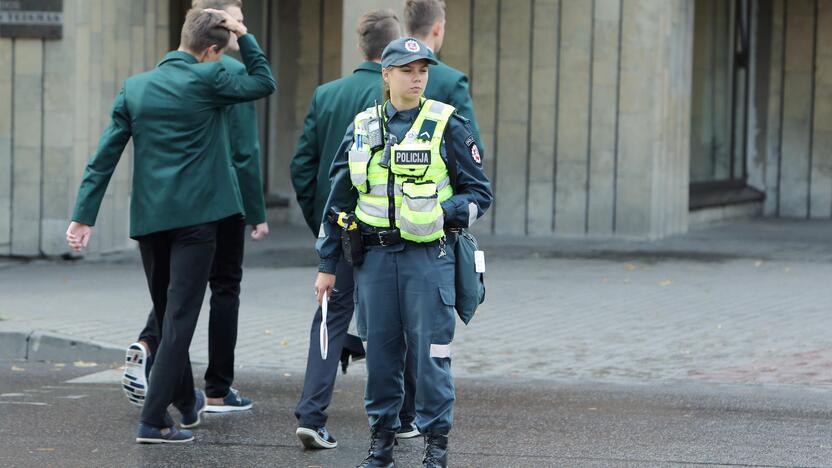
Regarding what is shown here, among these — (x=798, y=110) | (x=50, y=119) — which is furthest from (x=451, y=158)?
(x=798, y=110)

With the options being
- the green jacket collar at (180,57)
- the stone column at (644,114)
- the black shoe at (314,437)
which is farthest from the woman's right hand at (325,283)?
the stone column at (644,114)

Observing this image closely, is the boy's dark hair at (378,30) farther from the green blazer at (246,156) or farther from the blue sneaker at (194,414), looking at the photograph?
the blue sneaker at (194,414)

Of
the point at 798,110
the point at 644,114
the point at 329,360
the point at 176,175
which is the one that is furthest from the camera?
the point at 798,110

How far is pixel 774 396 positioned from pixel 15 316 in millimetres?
5208

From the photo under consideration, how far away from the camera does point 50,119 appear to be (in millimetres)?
14094

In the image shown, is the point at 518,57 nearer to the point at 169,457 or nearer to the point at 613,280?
the point at 613,280

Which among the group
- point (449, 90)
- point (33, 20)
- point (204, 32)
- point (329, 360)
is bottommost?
point (329, 360)

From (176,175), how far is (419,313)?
1.53m

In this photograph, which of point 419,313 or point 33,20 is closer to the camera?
point 419,313

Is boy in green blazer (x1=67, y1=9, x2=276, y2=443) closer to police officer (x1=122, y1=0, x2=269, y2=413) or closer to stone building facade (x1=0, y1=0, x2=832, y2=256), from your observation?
police officer (x1=122, y1=0, x2=269, y2=413)

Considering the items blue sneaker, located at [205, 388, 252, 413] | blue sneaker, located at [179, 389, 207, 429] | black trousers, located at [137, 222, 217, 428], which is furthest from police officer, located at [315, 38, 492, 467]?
blue sneaker, located at [205, 388, 252, 413]

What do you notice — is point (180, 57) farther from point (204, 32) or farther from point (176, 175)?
point (176, 175)

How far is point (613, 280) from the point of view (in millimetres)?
12875

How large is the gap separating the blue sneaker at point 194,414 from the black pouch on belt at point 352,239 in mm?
1607
